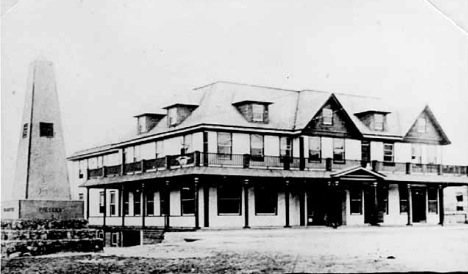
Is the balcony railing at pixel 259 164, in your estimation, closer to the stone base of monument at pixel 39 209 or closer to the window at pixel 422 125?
the window at pixel 422 125

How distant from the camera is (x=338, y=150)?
46.3 ft

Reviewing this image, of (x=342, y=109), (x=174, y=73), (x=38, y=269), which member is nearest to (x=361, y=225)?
(x=342, y=109)

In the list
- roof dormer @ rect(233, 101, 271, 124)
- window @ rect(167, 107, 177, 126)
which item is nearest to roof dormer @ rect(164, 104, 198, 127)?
window @ rect(167, 107, 177, 126)

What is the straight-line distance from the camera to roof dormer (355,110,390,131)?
45.6ft

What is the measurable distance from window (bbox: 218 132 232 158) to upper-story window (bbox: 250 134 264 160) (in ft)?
1.15

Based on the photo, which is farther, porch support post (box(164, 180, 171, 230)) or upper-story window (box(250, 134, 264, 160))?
upper-story window (box(250, 134, 264, 160))

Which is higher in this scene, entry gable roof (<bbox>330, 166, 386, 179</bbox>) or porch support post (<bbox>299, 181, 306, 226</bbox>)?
entry gable roof (<bbox>330, 166, 386, 179</bbox>)

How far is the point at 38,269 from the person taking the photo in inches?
475

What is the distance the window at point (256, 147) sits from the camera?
1401 cm

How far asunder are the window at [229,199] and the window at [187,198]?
470mm

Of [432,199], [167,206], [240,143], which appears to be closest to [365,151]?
[432,199]

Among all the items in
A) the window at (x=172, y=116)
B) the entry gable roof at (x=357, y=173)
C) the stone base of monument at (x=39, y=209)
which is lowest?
the stone base of monument at (x=39, y=209)

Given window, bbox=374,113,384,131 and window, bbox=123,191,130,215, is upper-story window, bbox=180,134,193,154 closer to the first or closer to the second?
window, bbox=123,191,130,215

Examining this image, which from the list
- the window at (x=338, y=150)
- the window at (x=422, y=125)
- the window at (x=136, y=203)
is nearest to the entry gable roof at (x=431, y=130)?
the window at (x=422, y=125)
